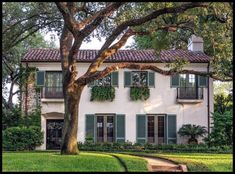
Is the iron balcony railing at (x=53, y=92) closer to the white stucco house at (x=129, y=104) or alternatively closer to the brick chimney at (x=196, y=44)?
the white stucco house at (x=129, y=104)

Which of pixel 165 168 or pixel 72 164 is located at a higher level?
pixel 72 164

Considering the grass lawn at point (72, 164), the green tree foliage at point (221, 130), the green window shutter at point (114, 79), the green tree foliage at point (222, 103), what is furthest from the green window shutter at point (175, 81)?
the grass lawn at point (72, 164)

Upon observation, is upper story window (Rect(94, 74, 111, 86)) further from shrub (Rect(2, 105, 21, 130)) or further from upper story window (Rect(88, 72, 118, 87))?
shrub (Rect(2, 105, 21, 130))

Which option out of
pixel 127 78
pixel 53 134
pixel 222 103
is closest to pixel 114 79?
pixel 127 78

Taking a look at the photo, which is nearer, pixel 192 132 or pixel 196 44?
pixel 192 132

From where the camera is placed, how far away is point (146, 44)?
37469 millimetres

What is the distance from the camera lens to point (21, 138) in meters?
27.2

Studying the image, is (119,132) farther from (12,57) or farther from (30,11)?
(12,57)

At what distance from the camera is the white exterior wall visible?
29188 millimetres

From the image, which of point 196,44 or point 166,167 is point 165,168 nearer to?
point 166,167

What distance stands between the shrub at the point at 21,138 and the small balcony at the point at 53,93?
2.22 metres

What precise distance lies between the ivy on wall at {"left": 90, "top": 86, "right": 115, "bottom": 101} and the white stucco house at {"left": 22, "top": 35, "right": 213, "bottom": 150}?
270 mm

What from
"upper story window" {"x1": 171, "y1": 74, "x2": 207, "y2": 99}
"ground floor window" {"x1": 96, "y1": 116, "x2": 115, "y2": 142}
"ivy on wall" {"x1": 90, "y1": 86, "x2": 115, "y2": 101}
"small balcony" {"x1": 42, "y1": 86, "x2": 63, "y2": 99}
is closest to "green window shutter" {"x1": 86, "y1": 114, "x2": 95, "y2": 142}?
"ground floor window" {"x1": 96, "y1": 116, "x2": 115, "y2": 142}

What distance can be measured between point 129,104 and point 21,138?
6.95m
